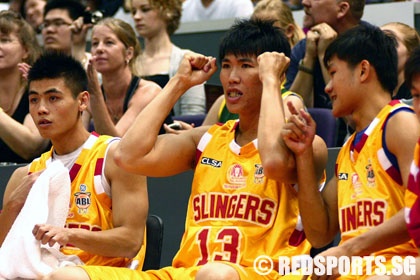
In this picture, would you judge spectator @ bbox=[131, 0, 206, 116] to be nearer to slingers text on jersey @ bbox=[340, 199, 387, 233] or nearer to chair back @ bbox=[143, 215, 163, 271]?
chair back @ bbox=[143, 215, 163, 271]

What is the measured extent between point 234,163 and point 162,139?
0.41 m

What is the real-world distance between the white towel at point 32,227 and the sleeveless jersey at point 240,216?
59cm

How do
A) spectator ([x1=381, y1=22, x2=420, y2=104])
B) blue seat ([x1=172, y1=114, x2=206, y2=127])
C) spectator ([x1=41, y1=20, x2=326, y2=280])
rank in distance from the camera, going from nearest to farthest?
spectator ([x1=41, y1=20, x2=326, y2=280])
spectator ([x1=381, y1=22, x2=420, y2=104])
blue seat ([x1=172, y1=114, x2=206, y2=127])

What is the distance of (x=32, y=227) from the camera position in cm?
465

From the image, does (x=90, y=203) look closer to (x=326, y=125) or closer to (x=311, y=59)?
(x=326, y=125)

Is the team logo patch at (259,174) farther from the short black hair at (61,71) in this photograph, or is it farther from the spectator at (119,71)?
the spectator at (119,71)

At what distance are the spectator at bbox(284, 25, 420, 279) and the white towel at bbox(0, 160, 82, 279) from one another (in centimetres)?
118

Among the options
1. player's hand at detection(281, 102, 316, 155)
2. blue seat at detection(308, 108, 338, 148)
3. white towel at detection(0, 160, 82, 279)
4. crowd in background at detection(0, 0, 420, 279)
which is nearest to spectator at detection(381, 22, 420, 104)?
crowd in background at detection(0, 0, 420, 279)

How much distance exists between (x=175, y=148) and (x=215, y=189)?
327mm

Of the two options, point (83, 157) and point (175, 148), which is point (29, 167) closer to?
point (83, 157)

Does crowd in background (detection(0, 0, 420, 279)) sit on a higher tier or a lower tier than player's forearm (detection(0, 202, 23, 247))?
higher

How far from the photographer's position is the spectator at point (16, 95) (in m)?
6.51

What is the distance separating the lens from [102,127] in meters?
6.42

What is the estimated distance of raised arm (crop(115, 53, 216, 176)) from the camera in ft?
15.7
